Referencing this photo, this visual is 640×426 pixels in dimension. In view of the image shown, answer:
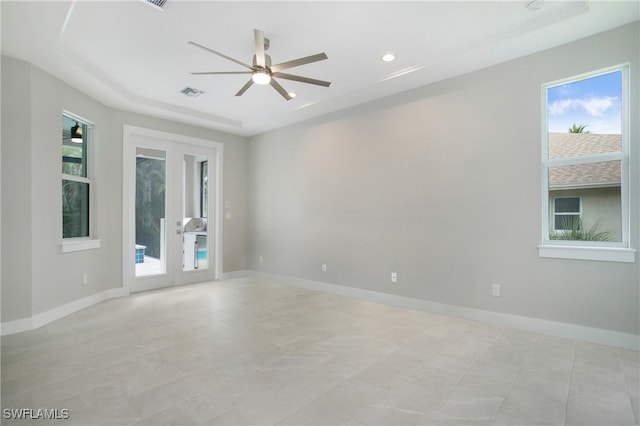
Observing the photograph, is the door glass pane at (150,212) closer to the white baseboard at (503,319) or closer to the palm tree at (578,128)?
the white baseboard at (503,319)

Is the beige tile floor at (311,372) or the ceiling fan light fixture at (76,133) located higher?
the ceiling fan light fixture at (76,133)

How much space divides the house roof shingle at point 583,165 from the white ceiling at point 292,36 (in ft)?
3.19

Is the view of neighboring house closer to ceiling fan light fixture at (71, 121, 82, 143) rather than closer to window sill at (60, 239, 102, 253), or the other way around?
window sill at (60, 239, 102, 253)

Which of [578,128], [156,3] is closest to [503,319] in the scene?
[578,128]

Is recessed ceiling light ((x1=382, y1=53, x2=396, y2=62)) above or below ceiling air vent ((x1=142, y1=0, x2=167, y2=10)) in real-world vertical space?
above

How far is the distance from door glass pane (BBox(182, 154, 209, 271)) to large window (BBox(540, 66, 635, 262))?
17.7 ft

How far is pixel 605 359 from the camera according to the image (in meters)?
2.75

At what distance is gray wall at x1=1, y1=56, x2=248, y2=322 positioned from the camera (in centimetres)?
340

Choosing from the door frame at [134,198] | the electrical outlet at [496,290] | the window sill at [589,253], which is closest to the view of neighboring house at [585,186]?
the window sill at [589,253]

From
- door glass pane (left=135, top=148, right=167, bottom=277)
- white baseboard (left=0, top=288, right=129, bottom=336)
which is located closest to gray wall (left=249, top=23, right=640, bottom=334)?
door glass pane (left=135, top=148, right=167, bottom=277)

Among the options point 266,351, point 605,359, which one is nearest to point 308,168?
point 266,351

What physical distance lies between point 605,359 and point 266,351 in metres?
2.89

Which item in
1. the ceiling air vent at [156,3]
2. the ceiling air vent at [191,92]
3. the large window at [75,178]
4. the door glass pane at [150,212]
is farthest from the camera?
the door glass pane at [150,212]

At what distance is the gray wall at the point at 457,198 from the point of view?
10.3 feet
